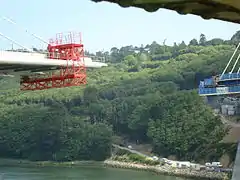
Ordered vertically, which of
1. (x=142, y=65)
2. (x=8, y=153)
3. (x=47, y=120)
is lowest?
(x=8, y=153)

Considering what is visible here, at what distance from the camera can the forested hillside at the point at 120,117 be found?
2495 centimetres

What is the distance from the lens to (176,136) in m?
24.9

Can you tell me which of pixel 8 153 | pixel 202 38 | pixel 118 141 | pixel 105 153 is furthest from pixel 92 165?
pixel 202 38

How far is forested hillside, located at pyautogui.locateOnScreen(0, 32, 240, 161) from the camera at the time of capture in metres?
25.0

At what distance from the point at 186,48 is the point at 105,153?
1935cm

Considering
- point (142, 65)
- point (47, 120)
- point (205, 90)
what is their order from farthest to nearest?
point (142, 65), point (47, 120), point (205, 90)

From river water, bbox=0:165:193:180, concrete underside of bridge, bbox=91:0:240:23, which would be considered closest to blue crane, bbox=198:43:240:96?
river water, bbox=0:165:193:180

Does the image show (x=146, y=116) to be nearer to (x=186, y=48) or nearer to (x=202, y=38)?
(x=186, y=48)

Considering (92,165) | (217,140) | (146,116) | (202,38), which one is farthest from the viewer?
(202,38)

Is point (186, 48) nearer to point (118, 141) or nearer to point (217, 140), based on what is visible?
point (118, 141)

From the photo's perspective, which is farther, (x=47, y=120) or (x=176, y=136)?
(x=47, y=120)

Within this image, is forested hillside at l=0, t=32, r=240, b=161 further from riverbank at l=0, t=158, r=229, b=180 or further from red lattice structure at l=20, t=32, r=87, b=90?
red lattice structure at l=20, t=32, r=87, b=90

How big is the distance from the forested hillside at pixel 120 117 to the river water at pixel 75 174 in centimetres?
304

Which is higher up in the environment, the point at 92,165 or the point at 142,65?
the point at 142,65
